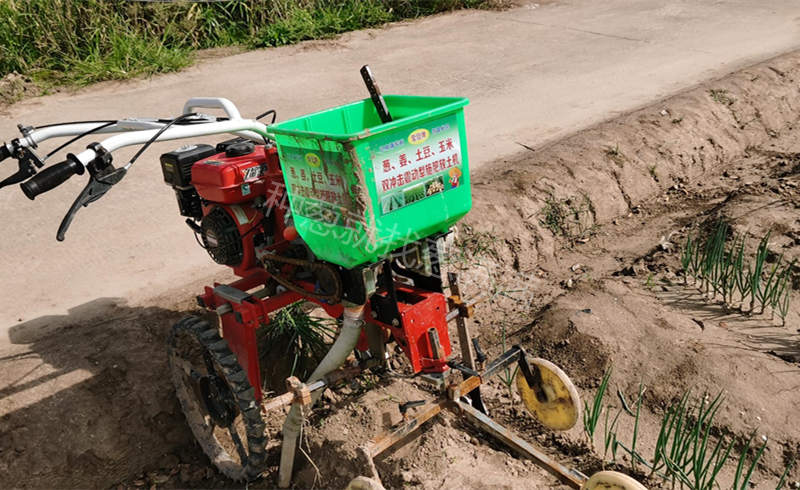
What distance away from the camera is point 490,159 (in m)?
6.30

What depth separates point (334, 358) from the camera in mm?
3158

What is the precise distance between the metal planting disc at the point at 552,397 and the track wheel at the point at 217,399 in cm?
116

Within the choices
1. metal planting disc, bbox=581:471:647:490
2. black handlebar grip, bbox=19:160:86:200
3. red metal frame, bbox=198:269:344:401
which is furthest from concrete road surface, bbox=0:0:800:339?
metal planting disc, bbox=581:471:647:490

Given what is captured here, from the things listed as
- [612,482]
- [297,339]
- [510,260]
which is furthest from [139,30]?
[612,482]

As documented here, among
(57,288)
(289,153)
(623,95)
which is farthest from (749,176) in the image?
(57,288)

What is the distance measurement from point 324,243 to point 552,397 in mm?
1214

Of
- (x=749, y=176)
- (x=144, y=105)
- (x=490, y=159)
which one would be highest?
(x=144, y=105)

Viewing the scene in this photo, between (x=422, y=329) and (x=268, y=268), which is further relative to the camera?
(x=268, y=268)

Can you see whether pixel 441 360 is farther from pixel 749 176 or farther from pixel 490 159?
pixel 749 176

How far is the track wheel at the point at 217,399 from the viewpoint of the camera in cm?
322

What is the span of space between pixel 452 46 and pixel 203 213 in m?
6.49

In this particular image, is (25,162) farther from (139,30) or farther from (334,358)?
(139,30)

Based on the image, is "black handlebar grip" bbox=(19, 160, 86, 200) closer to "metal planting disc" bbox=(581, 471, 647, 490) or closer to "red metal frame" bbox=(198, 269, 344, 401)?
"red metal frame" bbox=(198, 269, 344, 401)

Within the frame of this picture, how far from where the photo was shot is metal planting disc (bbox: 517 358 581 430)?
3.23 metres
